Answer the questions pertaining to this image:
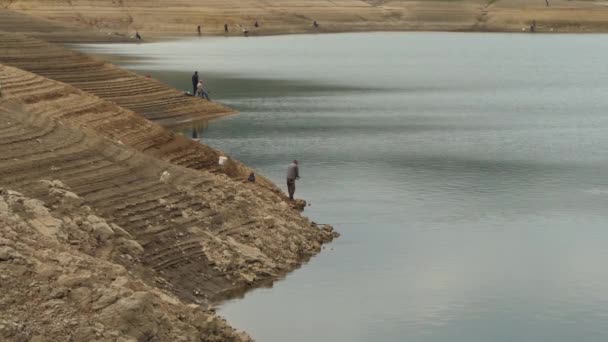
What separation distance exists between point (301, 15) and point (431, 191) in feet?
351

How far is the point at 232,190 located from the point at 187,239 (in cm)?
421

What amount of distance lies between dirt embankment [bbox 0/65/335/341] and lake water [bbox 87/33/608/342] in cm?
125

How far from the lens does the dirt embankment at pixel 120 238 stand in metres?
17.9

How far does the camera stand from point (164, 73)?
79125 mm

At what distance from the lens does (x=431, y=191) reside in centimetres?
3741

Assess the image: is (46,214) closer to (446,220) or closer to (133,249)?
(133,249)

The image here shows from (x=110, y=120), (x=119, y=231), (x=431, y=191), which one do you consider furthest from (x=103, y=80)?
(x=119, y=231)

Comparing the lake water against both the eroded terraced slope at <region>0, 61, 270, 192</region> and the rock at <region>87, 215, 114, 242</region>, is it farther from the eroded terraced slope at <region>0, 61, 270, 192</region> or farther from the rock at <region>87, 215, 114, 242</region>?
the eroded terraced slope at <region>0, 61, 270, 192</region>

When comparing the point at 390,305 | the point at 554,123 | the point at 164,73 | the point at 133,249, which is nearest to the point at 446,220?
the point at 390,305

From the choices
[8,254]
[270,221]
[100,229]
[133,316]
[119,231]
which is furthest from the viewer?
[270,221]

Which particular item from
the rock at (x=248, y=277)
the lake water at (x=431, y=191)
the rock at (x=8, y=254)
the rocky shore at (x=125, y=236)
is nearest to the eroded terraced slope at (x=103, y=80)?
the lake water at (x=431, y=191)

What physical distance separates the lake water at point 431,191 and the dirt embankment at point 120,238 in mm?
1252

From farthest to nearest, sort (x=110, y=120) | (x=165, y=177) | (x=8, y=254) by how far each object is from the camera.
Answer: (x=110, y=120)
(x=165, y=177)
(x=8, y=254)

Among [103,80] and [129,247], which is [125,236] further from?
[103,80]
